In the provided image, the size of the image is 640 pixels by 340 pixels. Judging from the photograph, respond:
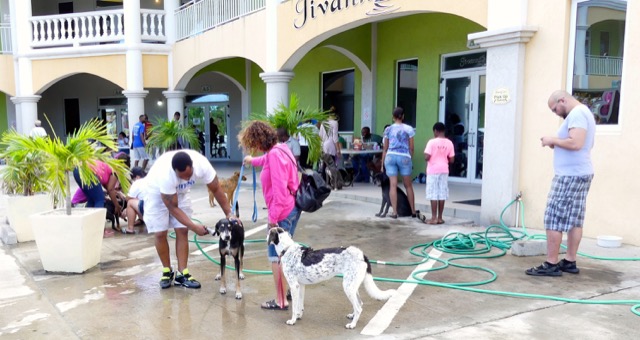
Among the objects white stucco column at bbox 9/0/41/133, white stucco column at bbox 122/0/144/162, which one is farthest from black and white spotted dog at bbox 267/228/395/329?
white stucco column at bbox 9/0/41/133

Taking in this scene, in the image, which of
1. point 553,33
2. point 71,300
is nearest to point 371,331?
point 71,300

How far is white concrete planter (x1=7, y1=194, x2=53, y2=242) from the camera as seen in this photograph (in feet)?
23.3

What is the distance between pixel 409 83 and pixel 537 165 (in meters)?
6.17

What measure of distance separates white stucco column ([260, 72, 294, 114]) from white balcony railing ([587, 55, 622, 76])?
6867 mm

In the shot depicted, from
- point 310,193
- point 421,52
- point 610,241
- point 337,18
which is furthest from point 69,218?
point 421,52

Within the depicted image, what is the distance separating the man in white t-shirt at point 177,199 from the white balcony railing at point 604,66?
499 cm

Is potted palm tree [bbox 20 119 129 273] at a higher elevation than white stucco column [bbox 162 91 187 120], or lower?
lower

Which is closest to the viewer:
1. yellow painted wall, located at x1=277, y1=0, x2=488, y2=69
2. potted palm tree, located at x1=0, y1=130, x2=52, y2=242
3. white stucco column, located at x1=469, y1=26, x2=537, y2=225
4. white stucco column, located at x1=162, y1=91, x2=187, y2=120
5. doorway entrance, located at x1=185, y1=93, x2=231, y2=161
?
potted palm tree, located at x1=0, y1=130, x2=52, y2=242

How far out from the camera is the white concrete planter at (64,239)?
5.44 metres

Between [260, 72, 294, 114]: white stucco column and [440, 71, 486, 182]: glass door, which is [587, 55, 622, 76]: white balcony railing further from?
[260, 72, 294, 114]: white stucco column

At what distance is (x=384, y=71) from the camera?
43.3ft

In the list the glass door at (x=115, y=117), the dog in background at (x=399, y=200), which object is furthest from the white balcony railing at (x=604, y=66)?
the glass door at (x=115, y=117)

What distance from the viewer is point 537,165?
7012 mm

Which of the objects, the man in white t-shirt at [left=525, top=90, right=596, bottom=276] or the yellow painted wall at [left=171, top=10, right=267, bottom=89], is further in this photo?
the yellow painted wall at [left=171, top=10, right=267, bottom=89]
